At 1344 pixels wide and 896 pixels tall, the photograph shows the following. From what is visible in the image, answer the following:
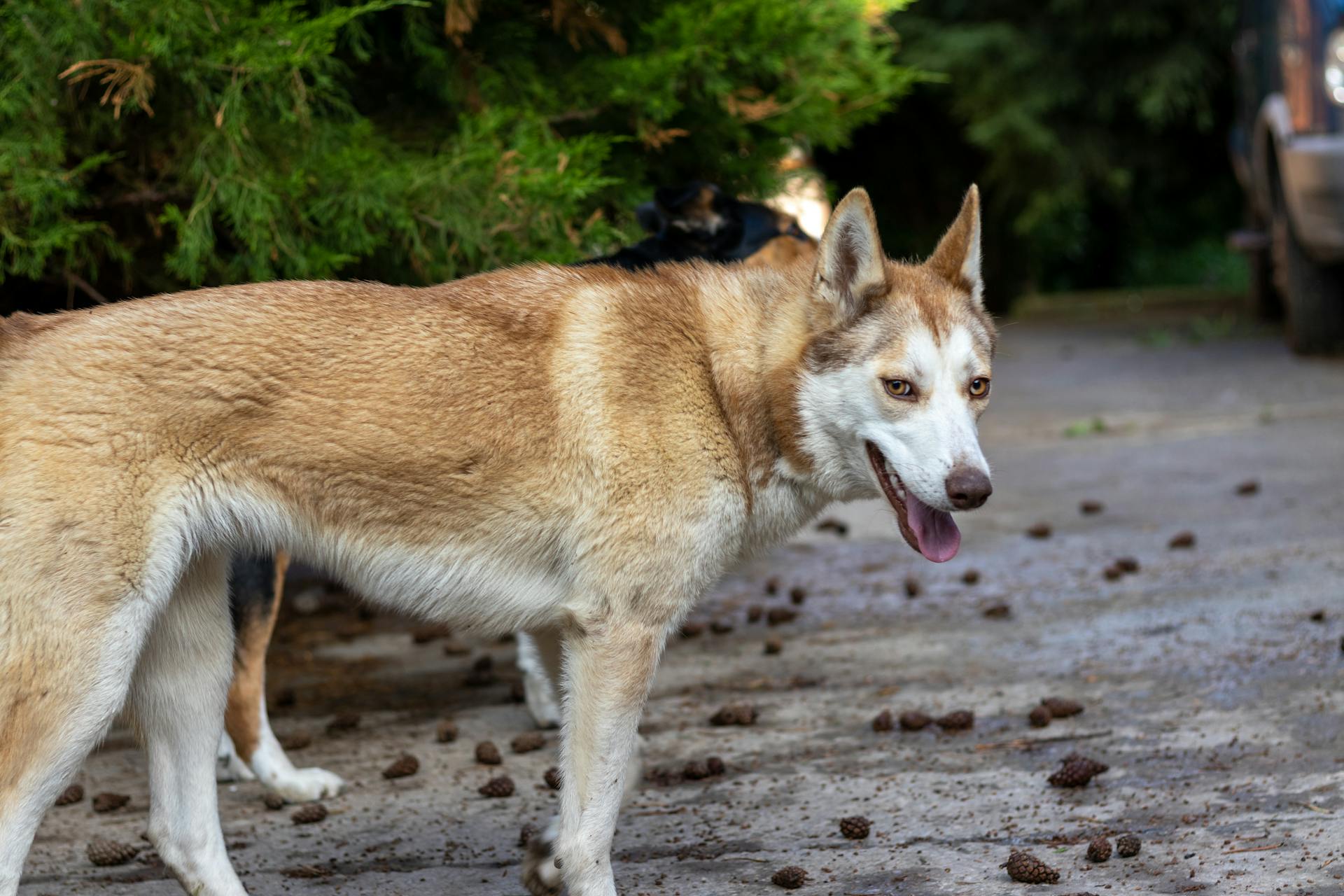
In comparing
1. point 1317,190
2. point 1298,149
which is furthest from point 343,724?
point 1298,149

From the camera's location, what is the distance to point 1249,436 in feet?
32.2

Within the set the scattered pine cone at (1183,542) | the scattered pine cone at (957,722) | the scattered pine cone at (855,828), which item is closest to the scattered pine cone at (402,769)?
the scattered pine cone at (855,828)

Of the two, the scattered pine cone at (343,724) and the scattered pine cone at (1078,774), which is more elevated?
the scattered pine cone at (1078,774)

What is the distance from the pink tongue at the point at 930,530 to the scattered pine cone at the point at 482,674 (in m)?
2.77

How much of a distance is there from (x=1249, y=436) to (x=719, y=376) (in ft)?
23.0

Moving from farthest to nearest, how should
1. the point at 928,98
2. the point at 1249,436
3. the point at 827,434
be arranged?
the point at 928,98 → the point at 1249,436 → the point at 827,434

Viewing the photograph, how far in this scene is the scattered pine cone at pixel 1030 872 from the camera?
371 centimetres

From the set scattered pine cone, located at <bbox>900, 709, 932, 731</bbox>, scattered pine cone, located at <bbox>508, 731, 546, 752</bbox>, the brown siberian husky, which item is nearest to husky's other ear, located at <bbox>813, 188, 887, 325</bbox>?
the brown siberian husky

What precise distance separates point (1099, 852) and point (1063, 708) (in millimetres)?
1238

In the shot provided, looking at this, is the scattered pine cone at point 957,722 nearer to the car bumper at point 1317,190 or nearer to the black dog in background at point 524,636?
the black dog in background at point 524,636

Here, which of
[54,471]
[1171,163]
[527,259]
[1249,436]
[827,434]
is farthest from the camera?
Answer: [1171,163]

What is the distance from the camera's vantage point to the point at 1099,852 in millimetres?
3828

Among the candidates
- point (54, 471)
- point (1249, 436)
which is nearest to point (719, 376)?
point (54, 471)

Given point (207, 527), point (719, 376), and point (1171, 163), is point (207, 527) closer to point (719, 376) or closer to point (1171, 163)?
point (719, 376)
